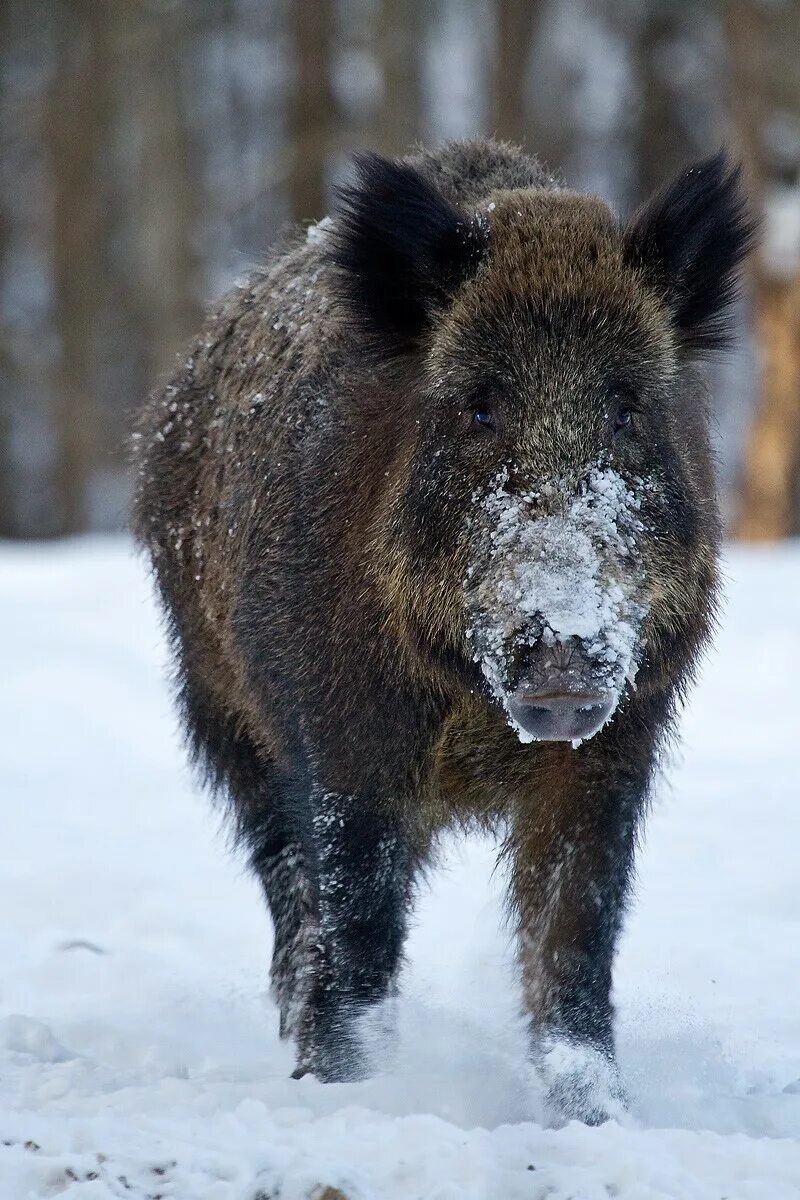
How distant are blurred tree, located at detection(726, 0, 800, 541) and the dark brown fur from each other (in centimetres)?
1294

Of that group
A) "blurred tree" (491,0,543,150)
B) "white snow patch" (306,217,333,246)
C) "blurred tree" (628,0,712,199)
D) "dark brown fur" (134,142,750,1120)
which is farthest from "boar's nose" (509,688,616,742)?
"blurred tree" (628,0,712,199)

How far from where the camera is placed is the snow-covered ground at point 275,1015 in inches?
119

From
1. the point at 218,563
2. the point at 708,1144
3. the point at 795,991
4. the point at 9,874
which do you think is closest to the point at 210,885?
the point at 9,874

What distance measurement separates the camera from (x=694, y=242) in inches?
160

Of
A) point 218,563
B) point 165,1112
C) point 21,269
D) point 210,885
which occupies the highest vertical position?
point 218,563

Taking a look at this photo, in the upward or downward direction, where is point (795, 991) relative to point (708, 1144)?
downward

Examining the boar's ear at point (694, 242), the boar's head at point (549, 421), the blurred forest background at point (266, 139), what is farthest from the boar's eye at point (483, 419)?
the blurred forest background at point (266, 139)

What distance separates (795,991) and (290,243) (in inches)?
117

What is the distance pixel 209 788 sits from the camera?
5.58 metres

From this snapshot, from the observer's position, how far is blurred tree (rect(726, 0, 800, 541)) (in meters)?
16.9

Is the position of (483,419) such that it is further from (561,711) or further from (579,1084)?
(579,1084)

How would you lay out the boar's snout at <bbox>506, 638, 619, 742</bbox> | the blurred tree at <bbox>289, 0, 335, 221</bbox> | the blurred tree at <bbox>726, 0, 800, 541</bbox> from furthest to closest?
the blurred tree at <bbox>289, 0, 335, 221</bbox>, the blurred tree at <bbox>726, 0, 800, 541</bbox>, the boar's snout at <bbox>506, 638, 619, 742</bbox>

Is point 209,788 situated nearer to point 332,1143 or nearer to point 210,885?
point 210,885

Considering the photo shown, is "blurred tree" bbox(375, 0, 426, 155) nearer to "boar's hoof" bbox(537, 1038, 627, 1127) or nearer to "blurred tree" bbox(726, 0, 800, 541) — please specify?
"blurred tree" bbox(726, 0, 800, 541)
